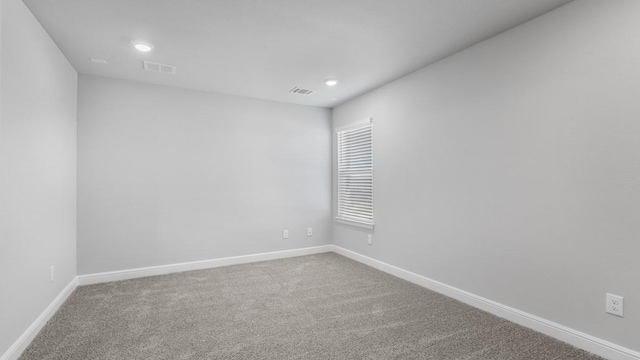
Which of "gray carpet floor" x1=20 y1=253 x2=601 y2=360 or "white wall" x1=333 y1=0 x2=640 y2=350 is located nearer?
"white wall" x1=333 y1=0 x2=640 y2=350

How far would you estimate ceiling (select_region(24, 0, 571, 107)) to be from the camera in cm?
230

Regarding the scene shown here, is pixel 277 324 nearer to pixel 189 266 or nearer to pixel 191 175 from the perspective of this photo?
pixel 189 266

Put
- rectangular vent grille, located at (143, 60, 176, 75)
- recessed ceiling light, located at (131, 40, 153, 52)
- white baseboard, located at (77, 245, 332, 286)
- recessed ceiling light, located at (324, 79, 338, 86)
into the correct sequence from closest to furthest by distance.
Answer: recessed ceiling light, located at (131, 40, 153, 52) < rectangular vent grille, located at (143, 60, 176, 75) < white baseboard, located at (77, 245, 332, 286) < recessed ceiling light, located at (324, 79, 338, 86)

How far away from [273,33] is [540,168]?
96.1 inches

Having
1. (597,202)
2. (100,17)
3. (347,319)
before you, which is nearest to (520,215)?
(597,202)

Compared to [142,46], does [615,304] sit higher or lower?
lower

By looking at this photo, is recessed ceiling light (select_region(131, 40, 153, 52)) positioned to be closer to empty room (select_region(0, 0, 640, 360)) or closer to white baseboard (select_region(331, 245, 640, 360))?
empty room (select_region(0, 0, 640, 360))

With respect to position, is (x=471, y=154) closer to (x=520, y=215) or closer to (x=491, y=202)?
(x=491, y=202)

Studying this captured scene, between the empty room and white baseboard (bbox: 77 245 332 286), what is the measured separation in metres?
0.03

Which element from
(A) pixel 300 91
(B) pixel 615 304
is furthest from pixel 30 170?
(B) pixel 615 304

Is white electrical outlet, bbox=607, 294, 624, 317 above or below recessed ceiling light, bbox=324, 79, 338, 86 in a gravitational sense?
below

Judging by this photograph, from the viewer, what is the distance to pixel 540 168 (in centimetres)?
243

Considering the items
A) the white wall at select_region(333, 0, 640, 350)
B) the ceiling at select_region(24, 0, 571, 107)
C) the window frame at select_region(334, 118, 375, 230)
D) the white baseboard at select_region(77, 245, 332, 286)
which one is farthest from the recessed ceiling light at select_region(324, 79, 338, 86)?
the white baseboard at select_region(77, 245, 332, 286)

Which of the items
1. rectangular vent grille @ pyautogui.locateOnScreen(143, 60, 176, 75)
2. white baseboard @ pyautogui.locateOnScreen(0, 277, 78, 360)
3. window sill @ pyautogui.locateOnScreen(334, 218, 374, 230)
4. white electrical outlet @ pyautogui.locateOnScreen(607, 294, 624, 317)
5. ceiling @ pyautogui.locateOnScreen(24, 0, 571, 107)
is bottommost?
white baseboard @ pyautogui.locateOnScreen(0, 277, 78, 360)
